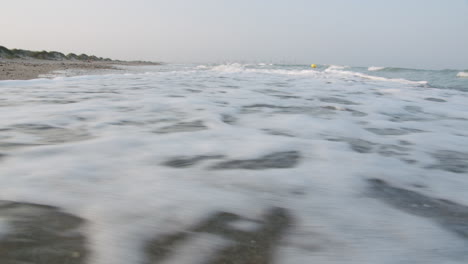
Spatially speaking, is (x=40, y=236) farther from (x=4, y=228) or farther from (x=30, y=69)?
(x=30, y=69)

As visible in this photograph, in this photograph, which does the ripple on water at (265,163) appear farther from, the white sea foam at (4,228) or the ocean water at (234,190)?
the white sea foam at (4,228)

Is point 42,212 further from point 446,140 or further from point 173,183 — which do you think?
point 446,140

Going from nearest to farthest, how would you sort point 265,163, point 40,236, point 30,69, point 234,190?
point 40,236, point 234,190, point 265,163, point 30,69

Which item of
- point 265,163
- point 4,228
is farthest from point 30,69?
point 4,228

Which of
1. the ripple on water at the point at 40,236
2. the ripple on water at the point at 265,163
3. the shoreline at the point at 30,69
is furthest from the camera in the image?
the shoreline at the point at 30,69

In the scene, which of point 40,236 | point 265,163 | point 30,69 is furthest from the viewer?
point 30,69

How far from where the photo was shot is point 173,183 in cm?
119

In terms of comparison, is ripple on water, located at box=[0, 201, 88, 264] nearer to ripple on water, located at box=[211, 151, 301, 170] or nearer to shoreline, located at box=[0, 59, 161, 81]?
ripple on water, located at box=[211, 151, 301, 170]

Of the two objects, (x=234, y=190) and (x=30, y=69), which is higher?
(x=30, y=69)

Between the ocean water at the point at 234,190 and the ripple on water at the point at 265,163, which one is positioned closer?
the ocean water at the point at 234,190

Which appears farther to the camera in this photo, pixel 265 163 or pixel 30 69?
pixel 30 69

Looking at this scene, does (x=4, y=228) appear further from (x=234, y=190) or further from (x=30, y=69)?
(x=30, y=69)

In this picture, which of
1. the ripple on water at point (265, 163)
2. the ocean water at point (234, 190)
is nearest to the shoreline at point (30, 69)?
the ocean water at point (234, 190)

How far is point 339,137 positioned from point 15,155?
180 cm
